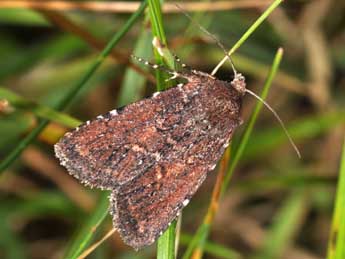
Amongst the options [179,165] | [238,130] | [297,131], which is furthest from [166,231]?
[238,130]

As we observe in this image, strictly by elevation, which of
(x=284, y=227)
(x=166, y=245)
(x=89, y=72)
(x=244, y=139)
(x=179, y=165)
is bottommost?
(x=284, y=227)

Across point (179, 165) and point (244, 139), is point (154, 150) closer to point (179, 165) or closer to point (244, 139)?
point (179, 165)

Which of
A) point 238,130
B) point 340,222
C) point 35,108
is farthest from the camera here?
point 238,130

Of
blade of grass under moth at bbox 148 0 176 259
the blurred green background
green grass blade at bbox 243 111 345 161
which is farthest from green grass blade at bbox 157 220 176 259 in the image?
green grass blade at bbox 243 111 345 161

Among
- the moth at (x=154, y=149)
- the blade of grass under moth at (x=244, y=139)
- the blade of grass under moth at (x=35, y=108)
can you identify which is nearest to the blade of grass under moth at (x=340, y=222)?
the blade of grass under moth at (x=244, y=139)

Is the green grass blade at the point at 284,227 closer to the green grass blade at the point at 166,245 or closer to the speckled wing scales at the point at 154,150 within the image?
the speckled wing scales at the point at 154,150

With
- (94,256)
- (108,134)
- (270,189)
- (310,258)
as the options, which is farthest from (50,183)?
(108,134)

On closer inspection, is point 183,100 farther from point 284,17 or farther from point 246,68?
point 284,17
